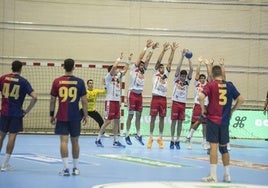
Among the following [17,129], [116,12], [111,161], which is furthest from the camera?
[116,12]

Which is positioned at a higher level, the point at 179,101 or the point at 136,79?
the point at 136,79

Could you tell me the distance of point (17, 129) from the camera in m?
11.4

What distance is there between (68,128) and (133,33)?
15298 mm

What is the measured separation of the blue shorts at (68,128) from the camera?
35.8ft

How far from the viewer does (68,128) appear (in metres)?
11.0

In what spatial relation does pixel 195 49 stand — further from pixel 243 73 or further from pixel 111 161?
pixel 111 161

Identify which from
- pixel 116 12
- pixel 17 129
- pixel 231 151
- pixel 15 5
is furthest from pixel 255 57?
pixel 17 129

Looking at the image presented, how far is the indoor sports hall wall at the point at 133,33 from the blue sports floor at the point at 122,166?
7254 mm

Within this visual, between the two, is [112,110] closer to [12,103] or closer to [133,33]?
[12,103]

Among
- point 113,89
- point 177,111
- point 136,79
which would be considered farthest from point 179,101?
point 113,89

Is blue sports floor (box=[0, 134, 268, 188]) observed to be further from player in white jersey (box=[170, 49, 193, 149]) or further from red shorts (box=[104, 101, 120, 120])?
red shorts (box=[104, 101, 120, 120])

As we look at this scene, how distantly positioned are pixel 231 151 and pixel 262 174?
594 cm

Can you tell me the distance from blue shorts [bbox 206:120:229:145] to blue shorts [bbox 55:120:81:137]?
2583 mm

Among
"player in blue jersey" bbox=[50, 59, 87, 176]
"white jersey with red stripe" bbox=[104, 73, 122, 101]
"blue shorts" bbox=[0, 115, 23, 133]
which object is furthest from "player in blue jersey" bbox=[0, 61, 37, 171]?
"white jersey with red stripe" bbox=[104, 73, 122, 101]
